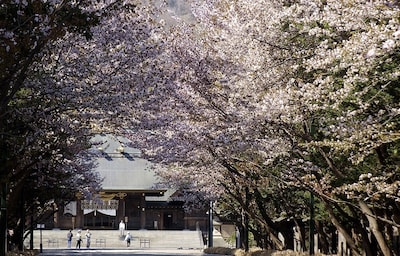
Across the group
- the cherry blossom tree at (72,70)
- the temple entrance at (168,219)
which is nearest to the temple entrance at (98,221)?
the temple entrance at (168,219)

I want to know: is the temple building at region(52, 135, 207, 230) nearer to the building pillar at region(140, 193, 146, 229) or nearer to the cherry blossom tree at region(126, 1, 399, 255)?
the building pillar at region(140, 193, 146, 229)

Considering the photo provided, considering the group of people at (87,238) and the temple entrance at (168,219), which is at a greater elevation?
the temple entrance at (168,219)

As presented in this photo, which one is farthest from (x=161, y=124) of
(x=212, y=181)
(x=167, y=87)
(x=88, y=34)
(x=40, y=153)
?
(x=212, y=181)

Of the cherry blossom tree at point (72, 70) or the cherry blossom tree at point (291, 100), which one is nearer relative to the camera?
the cherry blossom tree at point (72, 70)

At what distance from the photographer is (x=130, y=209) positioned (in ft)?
245

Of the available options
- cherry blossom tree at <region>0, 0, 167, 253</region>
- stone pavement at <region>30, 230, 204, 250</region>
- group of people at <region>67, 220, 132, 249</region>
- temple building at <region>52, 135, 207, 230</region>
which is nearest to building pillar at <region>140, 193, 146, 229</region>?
temple building at <region>52, 135, 207, 230</region>

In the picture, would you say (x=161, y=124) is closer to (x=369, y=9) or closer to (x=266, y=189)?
(x=266, y=189)

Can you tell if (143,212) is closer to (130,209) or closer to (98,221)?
(130,209)

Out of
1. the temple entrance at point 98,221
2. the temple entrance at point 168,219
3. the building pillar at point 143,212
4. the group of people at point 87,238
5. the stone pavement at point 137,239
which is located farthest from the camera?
the temple entrance at point 168,219

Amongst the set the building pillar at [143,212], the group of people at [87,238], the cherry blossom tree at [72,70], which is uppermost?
the building pillar at [143,212]

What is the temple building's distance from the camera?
73.2 meters

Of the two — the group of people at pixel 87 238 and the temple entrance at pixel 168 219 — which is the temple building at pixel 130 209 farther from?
the group of people at pixel 87 238

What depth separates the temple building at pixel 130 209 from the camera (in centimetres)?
7319

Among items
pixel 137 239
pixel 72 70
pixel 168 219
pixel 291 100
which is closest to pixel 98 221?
pixel 168 219
